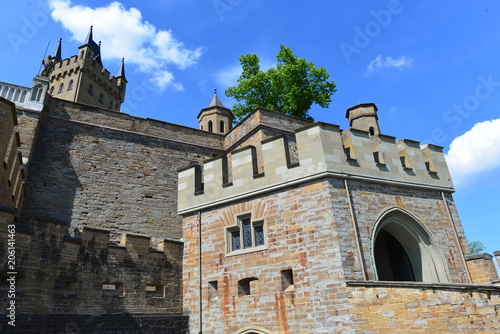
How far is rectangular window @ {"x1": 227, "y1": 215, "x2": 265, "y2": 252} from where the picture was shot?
8727mm

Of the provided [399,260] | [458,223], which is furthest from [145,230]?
[458,223]

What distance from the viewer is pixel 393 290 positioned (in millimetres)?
6758

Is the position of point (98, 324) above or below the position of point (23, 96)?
below

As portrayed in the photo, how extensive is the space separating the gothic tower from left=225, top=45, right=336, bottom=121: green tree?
1936cm

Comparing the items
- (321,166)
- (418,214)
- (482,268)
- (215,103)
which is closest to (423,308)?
(418,214)

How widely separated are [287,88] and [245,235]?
46.7 ft

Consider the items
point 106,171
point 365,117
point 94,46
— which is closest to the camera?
point 106,171

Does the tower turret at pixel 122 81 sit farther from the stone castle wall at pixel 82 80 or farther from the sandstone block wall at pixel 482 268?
the sandstone block wall at pixel 482 268

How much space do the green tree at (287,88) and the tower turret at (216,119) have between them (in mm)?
1750

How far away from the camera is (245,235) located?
29.5 feet

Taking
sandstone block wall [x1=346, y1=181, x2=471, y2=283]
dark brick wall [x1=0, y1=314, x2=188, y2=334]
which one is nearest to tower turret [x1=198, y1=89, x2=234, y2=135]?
sandstone block wall [x1=346, y1=181, x2=471, y2=283]

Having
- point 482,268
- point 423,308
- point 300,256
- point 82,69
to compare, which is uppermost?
point 82,69

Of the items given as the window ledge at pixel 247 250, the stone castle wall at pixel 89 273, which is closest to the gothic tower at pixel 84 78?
the stone castle wall at pixel 89 273

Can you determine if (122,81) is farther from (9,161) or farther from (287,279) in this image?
(287,279)
